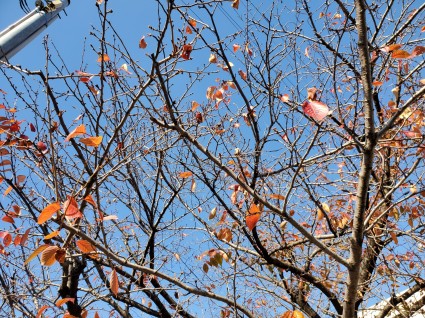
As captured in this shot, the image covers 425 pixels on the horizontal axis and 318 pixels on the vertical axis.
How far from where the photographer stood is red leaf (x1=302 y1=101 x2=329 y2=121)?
6.05 ft

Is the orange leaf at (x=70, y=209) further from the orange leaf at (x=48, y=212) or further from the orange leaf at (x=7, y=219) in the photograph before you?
the orange leaf at (x=7, y=219)

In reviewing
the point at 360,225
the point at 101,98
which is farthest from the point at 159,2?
the point at 360,225

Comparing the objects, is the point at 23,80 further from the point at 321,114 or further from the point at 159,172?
the point at 321,114

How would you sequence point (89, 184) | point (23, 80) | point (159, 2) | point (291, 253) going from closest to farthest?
point (159, 2) < point (89, 184) < point (23, 80) < point (291, 253)

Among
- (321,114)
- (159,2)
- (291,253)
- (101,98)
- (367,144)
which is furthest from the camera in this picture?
(291,253)

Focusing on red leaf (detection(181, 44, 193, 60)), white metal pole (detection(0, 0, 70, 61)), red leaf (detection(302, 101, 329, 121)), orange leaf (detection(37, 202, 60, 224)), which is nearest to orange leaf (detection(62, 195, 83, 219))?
orange leaf (detection(37, 202, 60, 224))

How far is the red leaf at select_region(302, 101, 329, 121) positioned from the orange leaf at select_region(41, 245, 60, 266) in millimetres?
1554

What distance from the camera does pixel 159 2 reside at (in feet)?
7.85

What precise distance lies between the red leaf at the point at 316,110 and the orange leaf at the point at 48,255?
1554mm

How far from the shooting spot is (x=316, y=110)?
1896 mm

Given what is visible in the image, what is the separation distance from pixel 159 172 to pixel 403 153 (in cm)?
296

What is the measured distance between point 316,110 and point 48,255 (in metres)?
1.63

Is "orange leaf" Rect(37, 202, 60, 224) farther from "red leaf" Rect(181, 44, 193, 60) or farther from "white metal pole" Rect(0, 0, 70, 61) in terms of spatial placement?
"white metal pole" Rect(0, 0, 70, 61)

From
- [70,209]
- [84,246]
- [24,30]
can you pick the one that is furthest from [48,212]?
[24,30]
